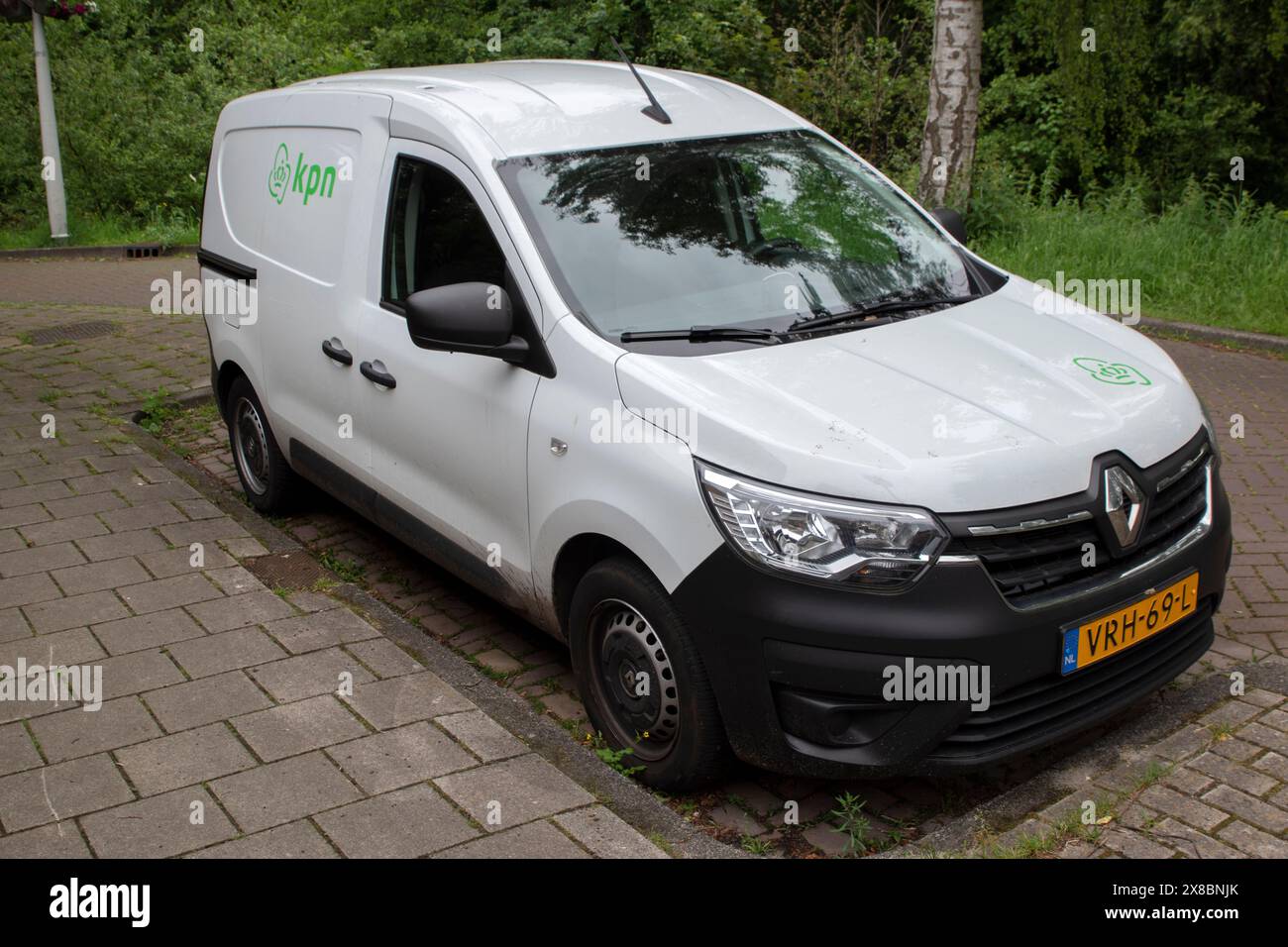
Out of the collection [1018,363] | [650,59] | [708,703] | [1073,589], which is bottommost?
[708,703]

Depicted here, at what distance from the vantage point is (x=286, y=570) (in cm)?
534

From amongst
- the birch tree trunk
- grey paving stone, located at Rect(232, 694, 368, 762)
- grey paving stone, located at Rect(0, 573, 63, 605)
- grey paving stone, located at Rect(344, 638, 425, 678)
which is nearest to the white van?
grey paving stone, located at Rect(344, 638, 425, 678)

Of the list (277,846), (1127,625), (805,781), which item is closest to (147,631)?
(277,846)

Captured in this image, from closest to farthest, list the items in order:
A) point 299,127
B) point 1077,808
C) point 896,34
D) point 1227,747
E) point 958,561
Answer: point 958,561 < point 1077,808 < point 1227,747 < point 299,127 < point 896,34

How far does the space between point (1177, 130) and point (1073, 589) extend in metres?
14.7

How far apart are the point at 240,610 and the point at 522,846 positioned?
2.00 metres

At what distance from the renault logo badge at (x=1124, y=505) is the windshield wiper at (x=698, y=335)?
3.61ft

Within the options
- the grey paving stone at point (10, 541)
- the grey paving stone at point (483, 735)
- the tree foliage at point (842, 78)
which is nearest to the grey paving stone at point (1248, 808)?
the grey paving stone at point (483, 735)

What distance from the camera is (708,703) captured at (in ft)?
11.8

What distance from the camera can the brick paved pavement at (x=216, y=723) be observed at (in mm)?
3400

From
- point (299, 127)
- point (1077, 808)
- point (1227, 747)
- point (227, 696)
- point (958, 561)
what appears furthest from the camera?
point (299, 127)

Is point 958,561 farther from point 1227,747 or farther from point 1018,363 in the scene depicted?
point 1227,747

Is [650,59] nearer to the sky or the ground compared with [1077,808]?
nearer to the sky

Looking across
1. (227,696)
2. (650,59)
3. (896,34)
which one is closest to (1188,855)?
(227,696)
